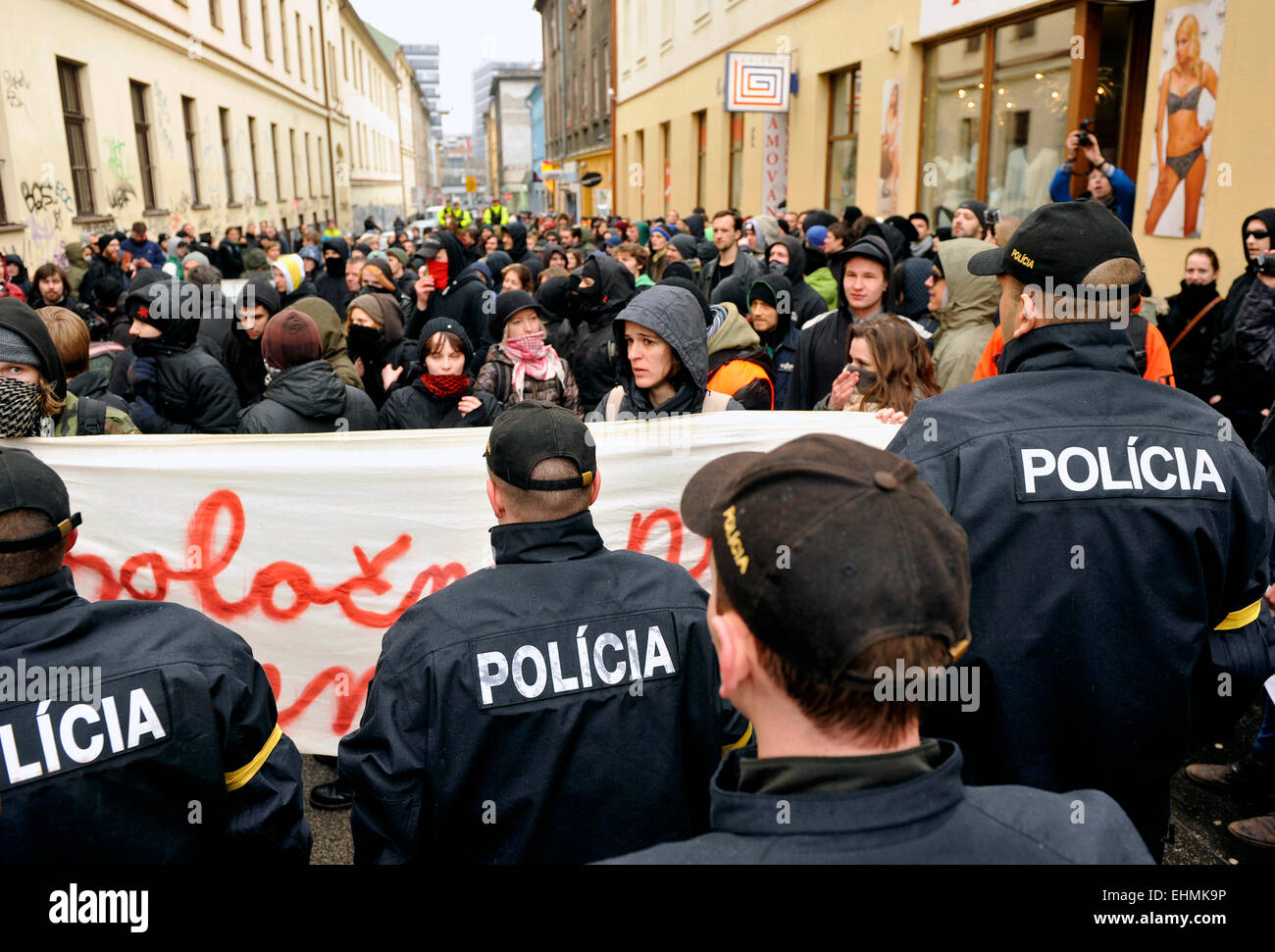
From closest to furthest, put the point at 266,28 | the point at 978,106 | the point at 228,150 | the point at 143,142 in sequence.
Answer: the point at 978,106, the point at 143,142, the point at 228,150, the point at 266,28

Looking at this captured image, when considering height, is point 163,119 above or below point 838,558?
above

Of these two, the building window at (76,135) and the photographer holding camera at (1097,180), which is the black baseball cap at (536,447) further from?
the building window at (76,135)

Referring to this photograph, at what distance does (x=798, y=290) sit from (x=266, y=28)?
88.1 ft

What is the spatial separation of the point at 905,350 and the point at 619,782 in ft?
7.75

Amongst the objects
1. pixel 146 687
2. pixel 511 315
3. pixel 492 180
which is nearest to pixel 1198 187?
pixel 511 315

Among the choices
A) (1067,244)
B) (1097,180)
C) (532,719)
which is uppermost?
(1097,180)

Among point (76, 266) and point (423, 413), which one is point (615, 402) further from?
point (76, 266)

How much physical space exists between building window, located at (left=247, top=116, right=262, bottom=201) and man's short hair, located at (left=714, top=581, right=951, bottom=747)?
27.0m

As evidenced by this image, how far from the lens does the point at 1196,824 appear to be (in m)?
3.44

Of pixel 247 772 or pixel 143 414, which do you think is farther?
pixel 143 414

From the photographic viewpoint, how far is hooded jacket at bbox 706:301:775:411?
4.32 m

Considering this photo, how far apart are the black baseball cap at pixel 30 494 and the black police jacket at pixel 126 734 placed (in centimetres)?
8

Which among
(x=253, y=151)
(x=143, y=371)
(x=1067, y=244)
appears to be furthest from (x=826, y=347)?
(x=253, y=151)

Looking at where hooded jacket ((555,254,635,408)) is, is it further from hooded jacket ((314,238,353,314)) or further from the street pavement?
hooded jacket ((314,238,353,314))
